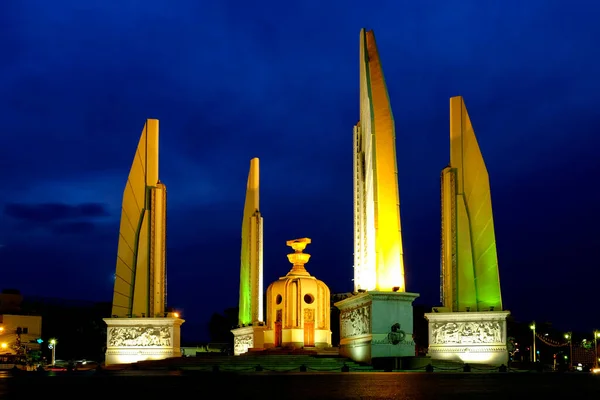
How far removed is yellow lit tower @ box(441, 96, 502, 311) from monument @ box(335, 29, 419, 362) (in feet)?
10.9

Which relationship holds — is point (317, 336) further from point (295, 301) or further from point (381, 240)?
point (381, 240)

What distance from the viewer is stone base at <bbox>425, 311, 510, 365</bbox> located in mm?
24828

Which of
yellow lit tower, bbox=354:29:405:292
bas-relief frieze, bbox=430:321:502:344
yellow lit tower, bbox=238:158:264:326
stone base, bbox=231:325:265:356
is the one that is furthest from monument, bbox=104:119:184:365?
bas-relief frieze, bbox=430:321:502:344

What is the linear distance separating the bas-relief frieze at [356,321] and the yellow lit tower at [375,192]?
2.40 ft

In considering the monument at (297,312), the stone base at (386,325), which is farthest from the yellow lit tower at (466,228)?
the monument at (297,312)

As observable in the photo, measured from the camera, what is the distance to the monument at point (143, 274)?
28266mm

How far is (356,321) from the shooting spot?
23.5 m

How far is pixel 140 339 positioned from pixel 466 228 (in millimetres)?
12056

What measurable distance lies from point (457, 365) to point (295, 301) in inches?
386

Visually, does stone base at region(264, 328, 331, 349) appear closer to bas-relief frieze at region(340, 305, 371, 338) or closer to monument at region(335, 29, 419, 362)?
bas-relief frieze at region(340, 305, 371, 338)

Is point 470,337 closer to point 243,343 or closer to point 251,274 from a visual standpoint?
point 251,274

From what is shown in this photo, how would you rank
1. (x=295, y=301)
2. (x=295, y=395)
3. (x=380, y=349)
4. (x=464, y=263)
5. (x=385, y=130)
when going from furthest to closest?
(x=295, y=301) → (x=464, y=263) → (x=385, y=130) → (x=380, y=349) → (x=295, y=395)

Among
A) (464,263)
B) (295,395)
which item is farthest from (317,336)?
(295,395)

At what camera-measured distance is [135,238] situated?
29.0 metres
